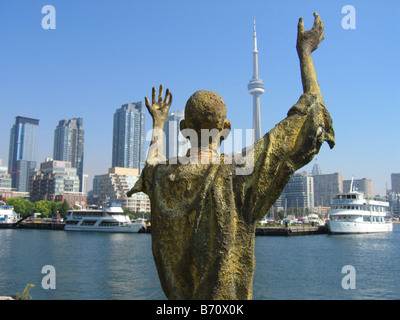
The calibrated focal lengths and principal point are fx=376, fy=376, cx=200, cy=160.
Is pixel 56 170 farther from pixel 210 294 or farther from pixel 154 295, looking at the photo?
pixel 210 294

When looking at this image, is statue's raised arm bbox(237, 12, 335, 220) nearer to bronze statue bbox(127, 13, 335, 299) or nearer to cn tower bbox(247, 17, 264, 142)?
bronze statue bbox(127, 13, 335, 299)

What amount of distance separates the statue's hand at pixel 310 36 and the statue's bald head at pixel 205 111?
0.77 metres

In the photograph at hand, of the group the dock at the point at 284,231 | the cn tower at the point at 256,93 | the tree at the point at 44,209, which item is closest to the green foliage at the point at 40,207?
the tree at the point at 44,209

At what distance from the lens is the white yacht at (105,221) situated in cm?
6969

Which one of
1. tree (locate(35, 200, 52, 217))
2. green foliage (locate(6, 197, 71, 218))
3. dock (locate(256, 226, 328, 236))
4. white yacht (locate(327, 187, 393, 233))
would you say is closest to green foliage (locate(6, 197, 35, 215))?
green foliage (locate(6, 197, 71, 218))

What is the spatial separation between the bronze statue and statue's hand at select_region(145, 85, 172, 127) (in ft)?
2.37

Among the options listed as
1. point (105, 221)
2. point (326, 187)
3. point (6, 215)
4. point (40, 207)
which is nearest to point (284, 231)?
point (105, 221)

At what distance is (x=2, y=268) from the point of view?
28.5m

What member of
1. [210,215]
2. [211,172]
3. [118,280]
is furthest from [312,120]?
[118,280]

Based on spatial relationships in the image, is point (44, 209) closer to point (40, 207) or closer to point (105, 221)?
point (40, 207)

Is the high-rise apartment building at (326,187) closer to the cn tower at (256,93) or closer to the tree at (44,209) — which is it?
the cn tower at (256,93)

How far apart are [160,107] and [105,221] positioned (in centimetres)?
7078

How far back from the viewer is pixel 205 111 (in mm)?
2920

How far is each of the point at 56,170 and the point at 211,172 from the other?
14709 cm
